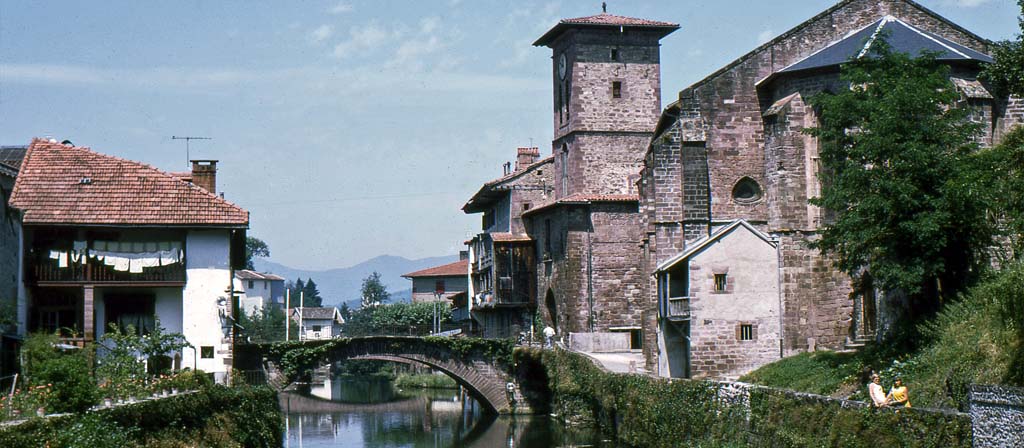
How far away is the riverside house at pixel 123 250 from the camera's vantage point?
43062 mm

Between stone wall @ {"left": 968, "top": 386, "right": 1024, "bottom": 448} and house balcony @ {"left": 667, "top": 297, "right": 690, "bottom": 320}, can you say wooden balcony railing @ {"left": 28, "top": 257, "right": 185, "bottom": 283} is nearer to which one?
house balcony @ {"left": 667, "top": 297, "right": 690, "bottom": 320}

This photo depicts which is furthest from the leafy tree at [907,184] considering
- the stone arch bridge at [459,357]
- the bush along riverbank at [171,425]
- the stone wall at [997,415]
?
the stone arch bridge at [459,357]

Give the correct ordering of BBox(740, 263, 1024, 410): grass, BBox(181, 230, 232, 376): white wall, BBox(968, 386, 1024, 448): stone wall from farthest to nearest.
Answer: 1. BBox(181, 230, 232, 376): white wall
2. BBox(740, 263, 1024, 410): grass
3. BBox(968, 386, 1024, 448): stone wall

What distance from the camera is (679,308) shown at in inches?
1747

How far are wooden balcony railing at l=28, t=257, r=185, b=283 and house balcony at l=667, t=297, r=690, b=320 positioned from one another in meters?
17.2

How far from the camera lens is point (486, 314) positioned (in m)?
78.2

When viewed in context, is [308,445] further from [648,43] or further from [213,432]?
[648,43]

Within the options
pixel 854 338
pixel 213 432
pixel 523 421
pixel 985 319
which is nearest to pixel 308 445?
pixel 523 421

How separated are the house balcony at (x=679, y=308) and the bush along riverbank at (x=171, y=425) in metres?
14.2

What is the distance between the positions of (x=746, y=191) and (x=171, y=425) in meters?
26.5

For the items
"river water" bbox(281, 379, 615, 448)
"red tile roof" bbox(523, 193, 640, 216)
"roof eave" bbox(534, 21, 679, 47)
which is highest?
"roof eave" bbox(534, 21, 679, 47)

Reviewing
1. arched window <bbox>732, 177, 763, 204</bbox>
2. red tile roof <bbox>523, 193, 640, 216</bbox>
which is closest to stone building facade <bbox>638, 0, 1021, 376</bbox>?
arched window <bbox>732, 177, 763, 204</bbox>

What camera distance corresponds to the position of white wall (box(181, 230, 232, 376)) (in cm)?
4438

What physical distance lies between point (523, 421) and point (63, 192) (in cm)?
2377
